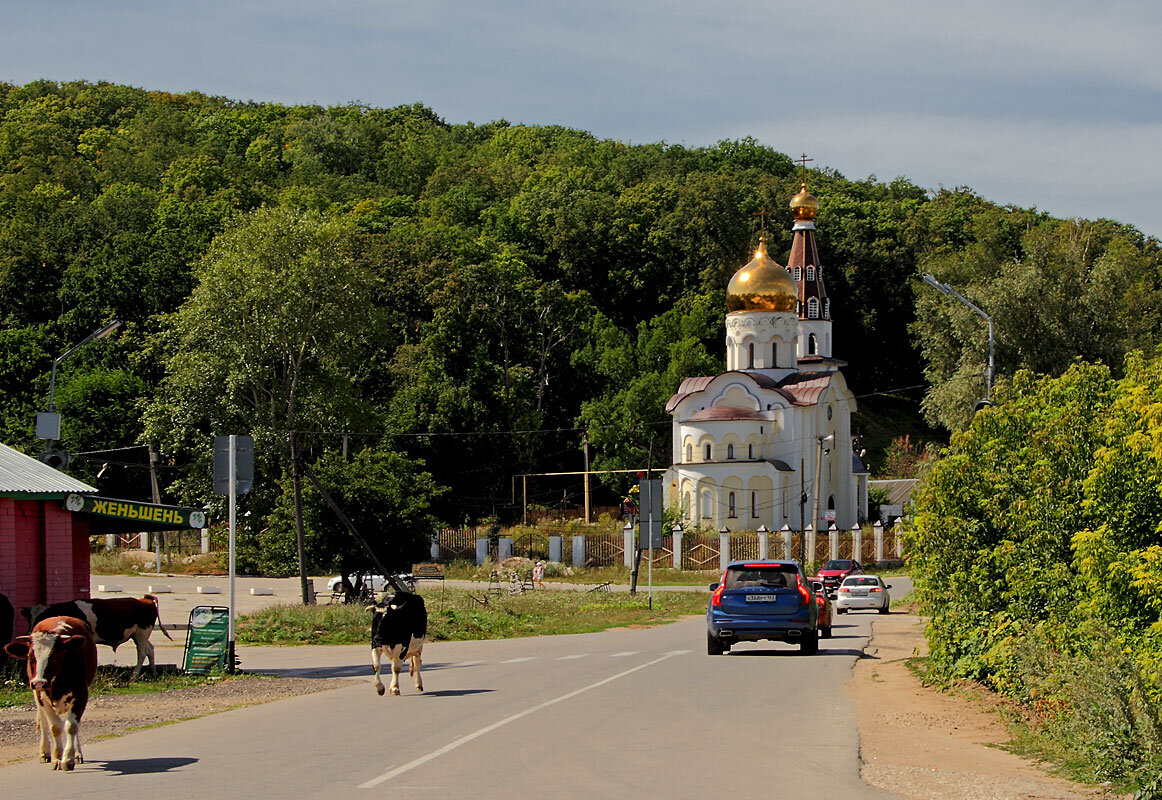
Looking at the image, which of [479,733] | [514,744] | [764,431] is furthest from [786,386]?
[514,744]

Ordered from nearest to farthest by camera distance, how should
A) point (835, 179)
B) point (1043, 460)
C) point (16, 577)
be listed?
1. point (1043, 460)
2. point (16, 577)
3. point (835, 179)

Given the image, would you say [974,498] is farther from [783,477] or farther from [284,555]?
[783,477]

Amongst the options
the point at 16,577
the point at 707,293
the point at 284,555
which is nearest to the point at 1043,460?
the point at 16,577

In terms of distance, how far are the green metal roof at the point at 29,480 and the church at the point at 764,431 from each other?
5325 centimetres

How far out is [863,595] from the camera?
40688 mm

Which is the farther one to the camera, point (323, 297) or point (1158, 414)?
point (323, 297)

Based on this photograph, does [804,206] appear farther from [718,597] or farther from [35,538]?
[35,538]

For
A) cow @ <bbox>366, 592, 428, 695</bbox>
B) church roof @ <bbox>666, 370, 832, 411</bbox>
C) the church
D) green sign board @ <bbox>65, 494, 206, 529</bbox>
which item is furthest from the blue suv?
church roof @ <bbox>666, 370, 832, 411</bbox>

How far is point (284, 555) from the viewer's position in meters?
37.8

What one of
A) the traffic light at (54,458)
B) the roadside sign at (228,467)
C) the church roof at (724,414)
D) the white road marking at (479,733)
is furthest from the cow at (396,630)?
the church roof at (724,414)

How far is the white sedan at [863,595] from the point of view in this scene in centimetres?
4069

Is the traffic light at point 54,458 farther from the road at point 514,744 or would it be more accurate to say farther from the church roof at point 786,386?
the church roof at point 786,386

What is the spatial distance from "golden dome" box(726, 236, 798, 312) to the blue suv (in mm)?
59068

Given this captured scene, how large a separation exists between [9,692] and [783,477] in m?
62.1
